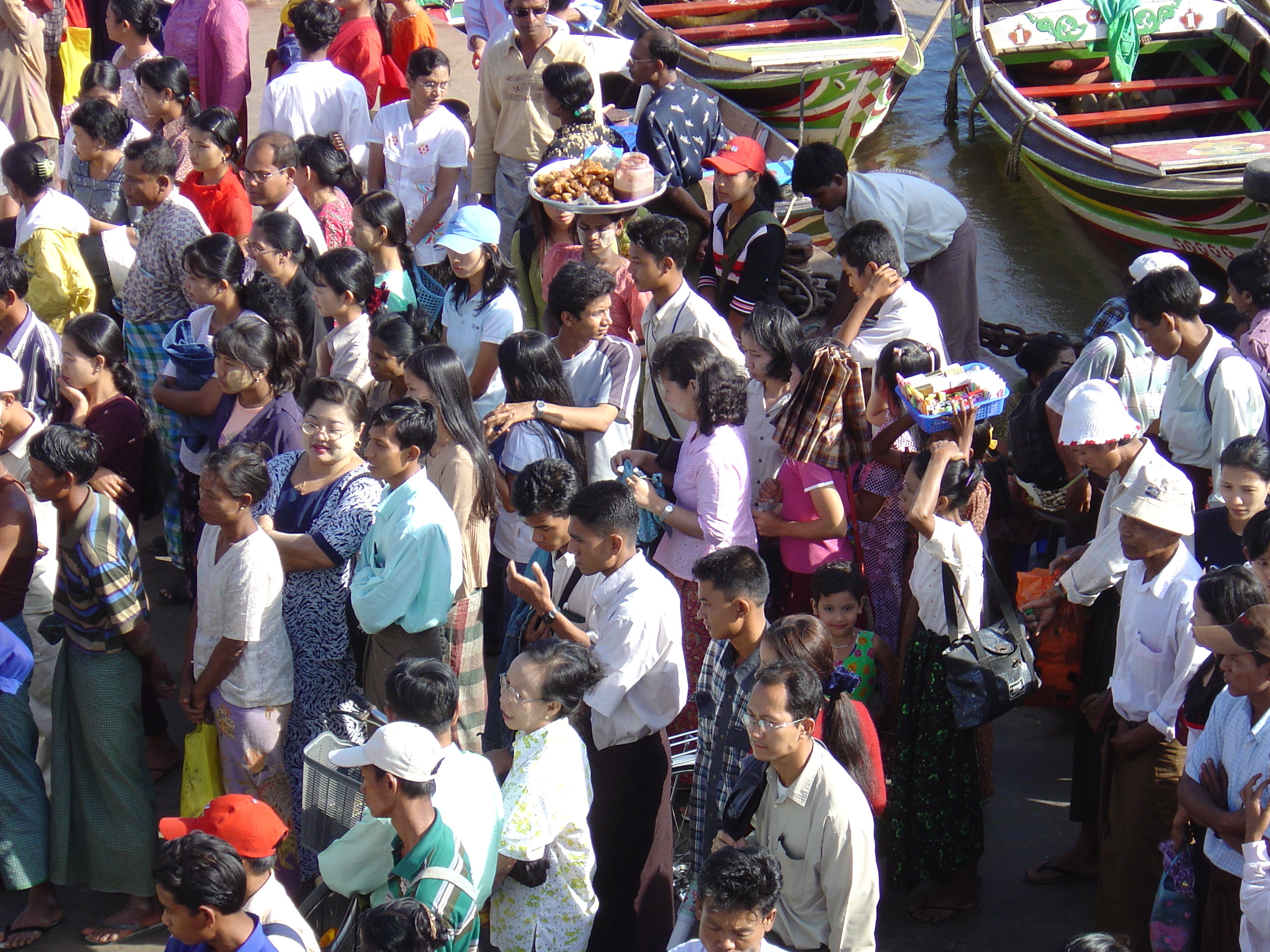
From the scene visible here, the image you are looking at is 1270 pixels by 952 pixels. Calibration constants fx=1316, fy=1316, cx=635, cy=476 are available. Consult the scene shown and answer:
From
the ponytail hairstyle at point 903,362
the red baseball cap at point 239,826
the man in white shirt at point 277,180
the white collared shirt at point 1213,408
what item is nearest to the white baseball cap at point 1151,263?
the white collared shirt at point 1213,408

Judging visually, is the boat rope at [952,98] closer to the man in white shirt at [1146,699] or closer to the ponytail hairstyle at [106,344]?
the ponytail hairstyle at [106,344]

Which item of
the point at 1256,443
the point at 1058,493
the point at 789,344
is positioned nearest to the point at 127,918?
the point at 789,344

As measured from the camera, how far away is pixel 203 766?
14.7 ft

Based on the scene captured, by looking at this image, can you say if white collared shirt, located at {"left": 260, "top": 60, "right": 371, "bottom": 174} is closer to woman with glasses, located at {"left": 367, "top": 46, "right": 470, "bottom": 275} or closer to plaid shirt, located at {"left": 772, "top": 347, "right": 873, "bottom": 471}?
woman with glasses, located at {"left": 367, "top": 46, "right": 470, "bottom": 275}

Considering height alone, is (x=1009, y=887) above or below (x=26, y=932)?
above

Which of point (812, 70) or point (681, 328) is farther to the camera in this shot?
point (812, 70)

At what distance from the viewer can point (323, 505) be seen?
14.7 feet

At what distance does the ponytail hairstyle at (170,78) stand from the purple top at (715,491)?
161 inches

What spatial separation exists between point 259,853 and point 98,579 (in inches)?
59.1

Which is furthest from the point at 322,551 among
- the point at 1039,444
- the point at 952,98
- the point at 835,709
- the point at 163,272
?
the point at 952,98

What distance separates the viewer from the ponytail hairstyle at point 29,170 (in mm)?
6250

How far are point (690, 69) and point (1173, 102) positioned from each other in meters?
3.85

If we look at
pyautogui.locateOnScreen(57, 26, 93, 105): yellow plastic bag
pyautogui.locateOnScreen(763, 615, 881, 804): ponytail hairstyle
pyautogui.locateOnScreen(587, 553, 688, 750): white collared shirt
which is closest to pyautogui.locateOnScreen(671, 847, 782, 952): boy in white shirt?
pyautogui.locateOnScreen(763, 615, 881, 804): ponytail hairstyle

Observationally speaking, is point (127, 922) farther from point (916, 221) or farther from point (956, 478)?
point (916, 221)
